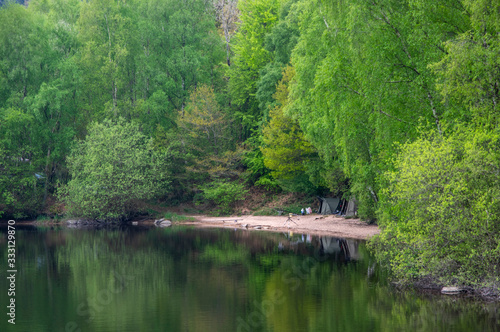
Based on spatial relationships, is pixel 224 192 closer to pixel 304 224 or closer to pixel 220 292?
pixel 304 224

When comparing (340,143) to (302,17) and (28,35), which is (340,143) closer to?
(302,17)

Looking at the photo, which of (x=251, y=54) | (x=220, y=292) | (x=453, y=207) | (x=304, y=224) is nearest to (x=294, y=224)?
(x=304, y=224)

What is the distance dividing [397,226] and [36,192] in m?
33.2

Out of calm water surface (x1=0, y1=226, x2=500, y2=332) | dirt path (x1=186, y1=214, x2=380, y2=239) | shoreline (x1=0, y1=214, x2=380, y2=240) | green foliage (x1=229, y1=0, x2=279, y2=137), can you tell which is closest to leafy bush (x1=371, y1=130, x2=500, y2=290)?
calm water surface (x1=0, y1=226, x2=500, y2=332)

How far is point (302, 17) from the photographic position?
91.2 feet

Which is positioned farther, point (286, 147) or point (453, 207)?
point (286, 147)

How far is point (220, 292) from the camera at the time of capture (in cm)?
1622

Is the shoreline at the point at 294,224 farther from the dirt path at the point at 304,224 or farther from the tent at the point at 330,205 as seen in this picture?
the tent at the point at 330,205

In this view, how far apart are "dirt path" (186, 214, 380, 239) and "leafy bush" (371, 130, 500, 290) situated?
1228 cm

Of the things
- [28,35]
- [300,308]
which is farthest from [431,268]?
[28,35]

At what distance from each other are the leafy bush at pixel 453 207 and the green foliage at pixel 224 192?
86.2 ft

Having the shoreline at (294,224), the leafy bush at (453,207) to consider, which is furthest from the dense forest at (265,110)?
the shoreline at (294,224)

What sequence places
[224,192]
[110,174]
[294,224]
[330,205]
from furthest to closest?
[224,192] → [110,174] → [330,205] → [294,224]

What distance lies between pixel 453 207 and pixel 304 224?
2054 cm
